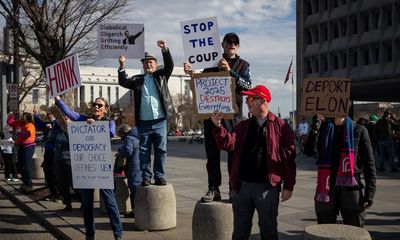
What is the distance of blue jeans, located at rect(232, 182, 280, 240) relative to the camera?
4.90 metres

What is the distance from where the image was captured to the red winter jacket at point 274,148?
4.86m

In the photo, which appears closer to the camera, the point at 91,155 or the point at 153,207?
the point at 91,155

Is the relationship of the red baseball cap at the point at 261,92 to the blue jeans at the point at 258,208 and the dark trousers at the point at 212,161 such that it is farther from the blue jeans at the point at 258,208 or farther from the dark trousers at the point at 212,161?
the dark trousers at the point at 212,161

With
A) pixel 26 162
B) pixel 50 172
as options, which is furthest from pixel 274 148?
pixel 26 162

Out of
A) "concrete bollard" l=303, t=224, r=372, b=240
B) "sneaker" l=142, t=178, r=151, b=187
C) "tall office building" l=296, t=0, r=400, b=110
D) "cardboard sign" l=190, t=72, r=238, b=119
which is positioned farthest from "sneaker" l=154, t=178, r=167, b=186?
"tall office building" l=296, t=0, r=400, b=110

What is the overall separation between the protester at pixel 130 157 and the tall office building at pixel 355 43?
37.3m

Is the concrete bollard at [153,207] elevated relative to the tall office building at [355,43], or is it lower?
lower

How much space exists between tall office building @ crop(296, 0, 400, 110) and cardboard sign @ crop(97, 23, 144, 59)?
37.5 m

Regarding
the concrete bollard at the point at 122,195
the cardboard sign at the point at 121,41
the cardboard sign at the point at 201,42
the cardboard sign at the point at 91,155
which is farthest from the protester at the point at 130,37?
the concrete bollard at the point at 122,195

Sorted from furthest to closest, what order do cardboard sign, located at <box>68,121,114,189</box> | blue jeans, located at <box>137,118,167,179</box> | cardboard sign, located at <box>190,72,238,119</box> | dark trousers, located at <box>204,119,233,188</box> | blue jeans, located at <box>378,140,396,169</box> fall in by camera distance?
blue jeans, located at <box>378,140,396,169</box>
blue jeans, located at <box>137,118,167,179</box>
cardboard sign, located at <box>68,121,114,189</box>
dark trousers, located at <box>204,119,233,188</box>
cardboard sign, located at <box>190,72,238,119</box>

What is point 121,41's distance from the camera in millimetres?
7957

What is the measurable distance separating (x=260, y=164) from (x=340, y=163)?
90cm

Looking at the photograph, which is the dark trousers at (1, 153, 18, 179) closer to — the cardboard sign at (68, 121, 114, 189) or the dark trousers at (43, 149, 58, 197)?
the dark trousers at (43, 149, 58, 197)

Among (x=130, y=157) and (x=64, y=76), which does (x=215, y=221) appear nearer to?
(x=130, y=157)
